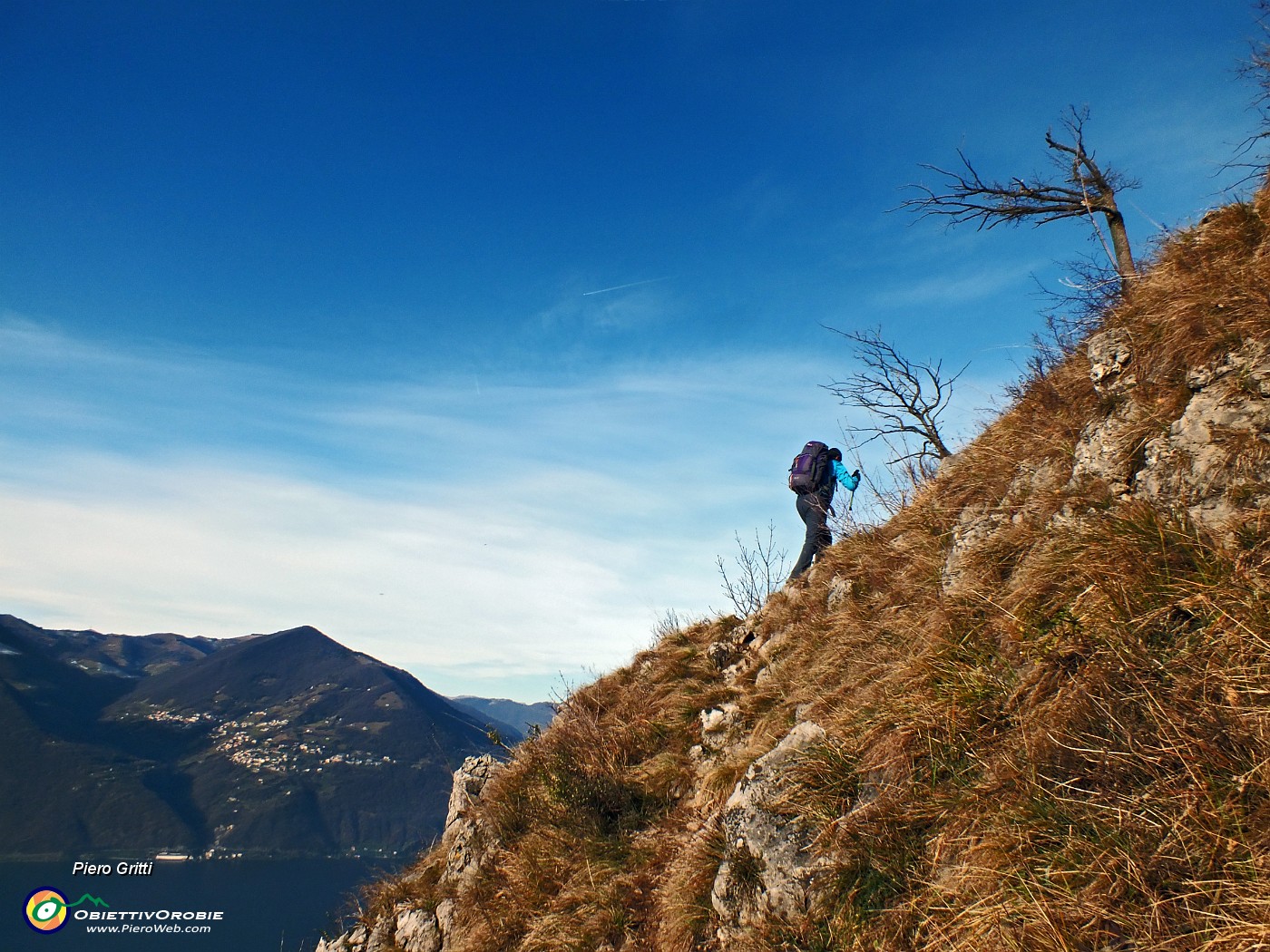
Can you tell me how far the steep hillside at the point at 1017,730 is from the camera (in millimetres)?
2951

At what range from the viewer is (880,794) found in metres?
4.27

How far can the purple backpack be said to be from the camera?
1087cm

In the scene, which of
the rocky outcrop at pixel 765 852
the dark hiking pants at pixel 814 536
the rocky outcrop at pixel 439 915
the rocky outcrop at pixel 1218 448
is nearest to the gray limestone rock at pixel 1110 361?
the rocky outcrop at pixel 1218 448

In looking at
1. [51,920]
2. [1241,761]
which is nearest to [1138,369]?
[1241,761]

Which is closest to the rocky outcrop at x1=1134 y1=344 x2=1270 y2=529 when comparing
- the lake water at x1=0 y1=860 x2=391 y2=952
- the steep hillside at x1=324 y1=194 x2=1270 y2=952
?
the steep hillside at x1=324 y1=194 x2=1270 y2=952

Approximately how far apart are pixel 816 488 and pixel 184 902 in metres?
184

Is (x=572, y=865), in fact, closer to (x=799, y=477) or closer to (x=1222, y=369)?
(x=799, y=477)

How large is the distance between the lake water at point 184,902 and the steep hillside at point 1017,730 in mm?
125343

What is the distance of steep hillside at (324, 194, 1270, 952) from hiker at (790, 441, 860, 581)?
211 cm

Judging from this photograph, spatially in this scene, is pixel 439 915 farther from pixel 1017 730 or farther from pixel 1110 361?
pixel 1110 361

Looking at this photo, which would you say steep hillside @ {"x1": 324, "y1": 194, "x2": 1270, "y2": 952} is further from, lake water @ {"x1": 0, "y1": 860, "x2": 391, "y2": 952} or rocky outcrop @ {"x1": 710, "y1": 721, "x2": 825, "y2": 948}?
lake water @ {"x1": 0, "y1": 860, "x2": 391, "y2": 952}

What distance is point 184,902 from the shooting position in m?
137

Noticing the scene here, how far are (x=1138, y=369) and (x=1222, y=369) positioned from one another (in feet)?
2.62

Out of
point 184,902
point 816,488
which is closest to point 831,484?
point 816,488
